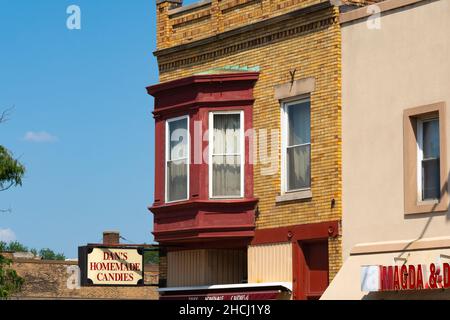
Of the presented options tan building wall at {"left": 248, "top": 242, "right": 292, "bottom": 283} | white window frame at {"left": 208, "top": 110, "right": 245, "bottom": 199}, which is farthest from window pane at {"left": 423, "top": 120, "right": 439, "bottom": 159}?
white window frame at {"left": 208, "top": 110, "right": 245, "bottom": 199}

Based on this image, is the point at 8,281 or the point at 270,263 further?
the point at 8,281

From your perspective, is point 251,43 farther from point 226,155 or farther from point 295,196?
point 295,196

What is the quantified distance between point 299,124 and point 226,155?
7.37 feet

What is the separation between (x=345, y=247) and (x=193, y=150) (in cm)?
506

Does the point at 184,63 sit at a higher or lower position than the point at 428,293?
higher

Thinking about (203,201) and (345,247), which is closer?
(345,247)

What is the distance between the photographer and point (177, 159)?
27.5m

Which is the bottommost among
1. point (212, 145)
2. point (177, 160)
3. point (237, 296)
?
point (237, 296)

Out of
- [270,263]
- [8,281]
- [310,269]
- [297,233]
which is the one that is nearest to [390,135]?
[297,233]

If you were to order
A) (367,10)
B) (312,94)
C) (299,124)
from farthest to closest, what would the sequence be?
(299,124) < (312,94) < (367,10)

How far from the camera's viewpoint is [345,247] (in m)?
23.5

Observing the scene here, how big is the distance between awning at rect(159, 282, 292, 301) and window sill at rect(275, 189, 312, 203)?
192cm
